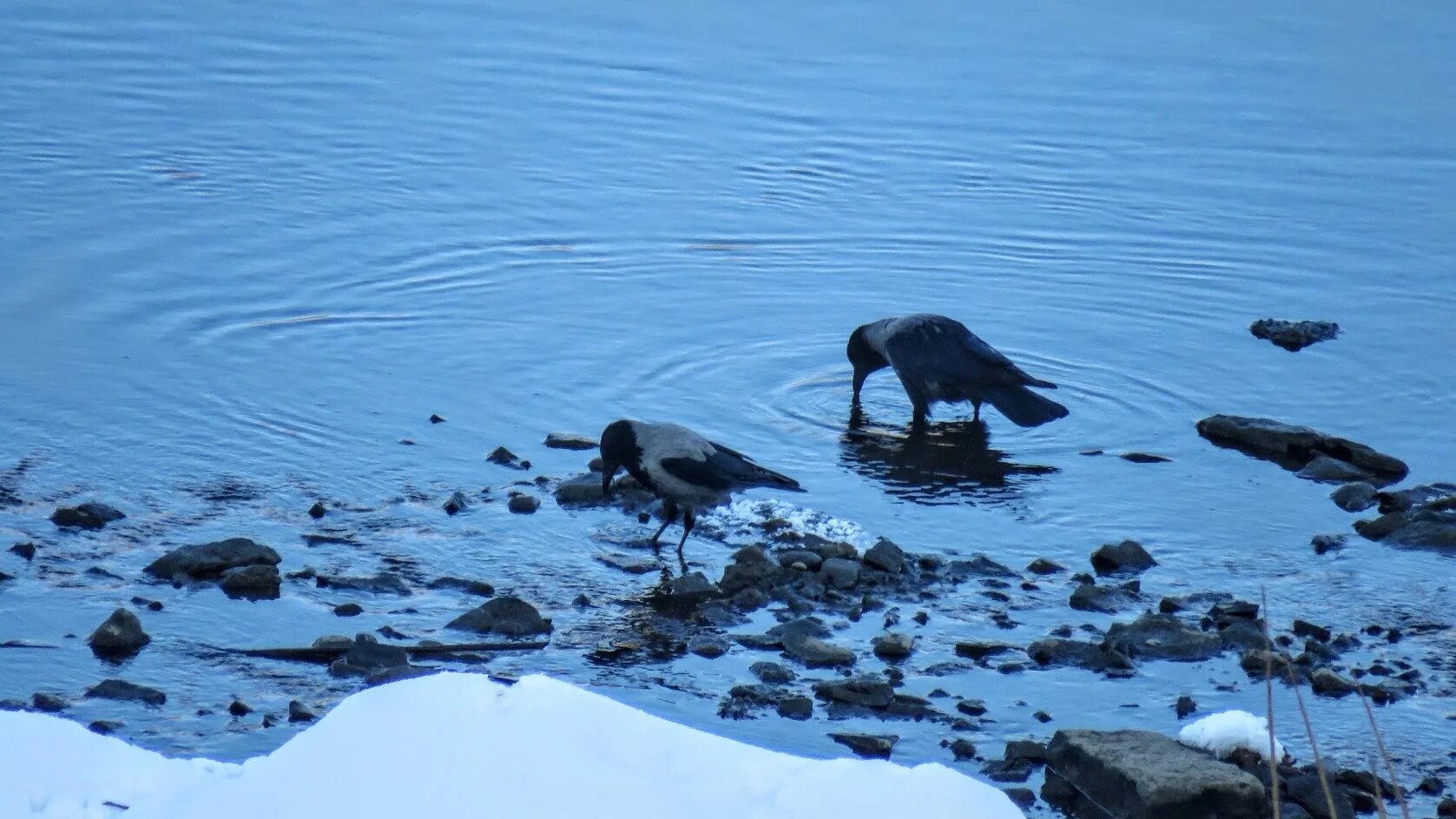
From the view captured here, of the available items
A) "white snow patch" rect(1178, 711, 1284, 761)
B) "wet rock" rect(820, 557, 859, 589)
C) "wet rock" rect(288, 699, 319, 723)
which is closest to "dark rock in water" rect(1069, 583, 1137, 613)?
"wet rock" rect(820, 557, 859, 589)

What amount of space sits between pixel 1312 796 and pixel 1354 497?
3259mm

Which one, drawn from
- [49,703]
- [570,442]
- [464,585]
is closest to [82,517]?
[464,585]

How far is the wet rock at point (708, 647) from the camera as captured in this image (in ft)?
22.0

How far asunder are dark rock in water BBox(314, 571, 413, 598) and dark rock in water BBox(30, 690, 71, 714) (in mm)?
1251

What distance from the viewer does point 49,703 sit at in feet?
19.5

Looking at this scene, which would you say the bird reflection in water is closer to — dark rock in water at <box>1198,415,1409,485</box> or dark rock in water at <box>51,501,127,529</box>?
dark rock in water at <box>1198,415,1409,485</box>

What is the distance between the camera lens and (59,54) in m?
16.0

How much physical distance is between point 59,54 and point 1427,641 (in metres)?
12.5

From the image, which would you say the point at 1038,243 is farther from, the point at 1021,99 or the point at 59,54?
the point at 59,54

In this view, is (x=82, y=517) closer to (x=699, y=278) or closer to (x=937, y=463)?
(x=937, y=463)

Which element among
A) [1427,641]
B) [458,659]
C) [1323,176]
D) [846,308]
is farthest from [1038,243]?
[458,659]

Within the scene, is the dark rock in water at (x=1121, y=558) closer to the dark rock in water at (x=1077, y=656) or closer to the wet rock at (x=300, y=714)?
the dark rock in water at (x=1077, y=656)

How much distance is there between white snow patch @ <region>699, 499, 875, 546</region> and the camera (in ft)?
26.5

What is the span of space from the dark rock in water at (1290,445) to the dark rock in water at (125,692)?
5439 mm
